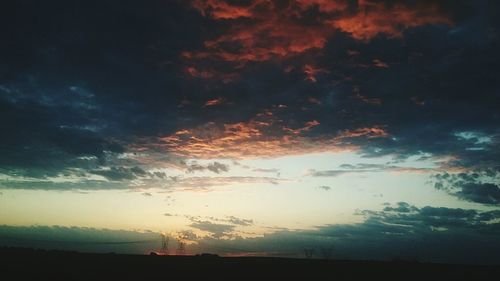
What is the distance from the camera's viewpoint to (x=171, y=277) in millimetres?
53219

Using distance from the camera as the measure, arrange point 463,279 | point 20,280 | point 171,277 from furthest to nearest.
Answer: point 463,279 → point 171,277 → point 20,280

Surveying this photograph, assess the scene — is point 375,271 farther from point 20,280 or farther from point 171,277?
point 20,280

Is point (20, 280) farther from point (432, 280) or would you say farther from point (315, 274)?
point (432, 280)

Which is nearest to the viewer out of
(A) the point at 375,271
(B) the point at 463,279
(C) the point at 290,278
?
(C) the point at 290,278

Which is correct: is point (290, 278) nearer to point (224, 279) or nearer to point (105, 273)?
point (224, 279)

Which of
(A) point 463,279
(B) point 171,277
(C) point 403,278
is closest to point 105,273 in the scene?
(B) point 171,277

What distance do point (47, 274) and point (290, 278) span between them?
33245 millimetres

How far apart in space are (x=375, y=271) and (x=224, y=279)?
110 feet

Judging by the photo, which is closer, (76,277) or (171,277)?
(76,277)

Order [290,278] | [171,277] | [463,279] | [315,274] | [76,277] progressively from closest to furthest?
1. [76,277]
2. [171,277]
3. [290,278]
4. [315,274]
5. [463,279]

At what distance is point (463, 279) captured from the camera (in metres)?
67.7

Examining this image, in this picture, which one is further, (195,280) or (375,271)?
(375,271)

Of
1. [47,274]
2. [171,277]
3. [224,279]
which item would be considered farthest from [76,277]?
[224,279]

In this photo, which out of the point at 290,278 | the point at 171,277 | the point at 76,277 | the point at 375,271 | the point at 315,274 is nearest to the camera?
the point at 76,277
